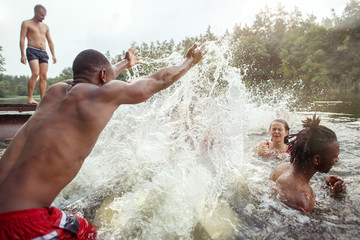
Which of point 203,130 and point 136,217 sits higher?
point 203,130

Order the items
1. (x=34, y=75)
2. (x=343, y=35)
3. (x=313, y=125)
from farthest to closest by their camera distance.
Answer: (x=343, y=35)
(x=34, y=75)
(x=313, y=125)

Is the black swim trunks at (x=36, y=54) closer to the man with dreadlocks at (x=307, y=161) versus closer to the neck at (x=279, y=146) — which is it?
the neck at (x=279, y=146)

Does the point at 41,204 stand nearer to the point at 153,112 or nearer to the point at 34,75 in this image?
the point at 153,112

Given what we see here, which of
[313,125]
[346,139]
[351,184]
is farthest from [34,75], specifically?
[346,139]

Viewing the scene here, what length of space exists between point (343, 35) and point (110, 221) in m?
40.5

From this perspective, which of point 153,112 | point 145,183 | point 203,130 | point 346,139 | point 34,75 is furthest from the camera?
point 34,75

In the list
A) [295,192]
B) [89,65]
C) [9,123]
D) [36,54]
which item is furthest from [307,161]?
[36,54]

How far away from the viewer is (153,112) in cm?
421

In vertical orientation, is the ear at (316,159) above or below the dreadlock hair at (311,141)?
below

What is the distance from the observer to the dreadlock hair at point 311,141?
2.53m

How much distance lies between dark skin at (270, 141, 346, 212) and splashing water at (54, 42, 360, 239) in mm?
111

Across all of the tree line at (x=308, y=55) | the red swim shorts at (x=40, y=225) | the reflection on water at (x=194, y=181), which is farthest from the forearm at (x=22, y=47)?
the tree line at (x=308, y=55)

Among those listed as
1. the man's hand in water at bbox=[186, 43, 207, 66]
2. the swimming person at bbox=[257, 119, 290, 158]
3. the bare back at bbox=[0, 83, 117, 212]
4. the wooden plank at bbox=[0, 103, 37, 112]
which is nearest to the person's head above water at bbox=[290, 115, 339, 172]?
the man's hand in water at bbox=[186, 43, 207, 66]

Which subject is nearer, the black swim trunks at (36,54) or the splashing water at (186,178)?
the splashing water at (186,178)
